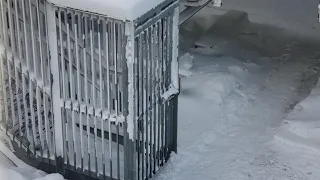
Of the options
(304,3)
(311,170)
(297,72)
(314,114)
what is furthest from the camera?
(304,3)

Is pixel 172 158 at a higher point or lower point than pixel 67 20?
lower

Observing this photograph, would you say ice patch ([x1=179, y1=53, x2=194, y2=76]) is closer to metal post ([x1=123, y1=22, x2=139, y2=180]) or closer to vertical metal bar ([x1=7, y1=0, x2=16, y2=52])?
metal post ([x1=123, y1=22, x2=139, y2=180])

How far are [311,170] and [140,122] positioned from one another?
85.9 inches

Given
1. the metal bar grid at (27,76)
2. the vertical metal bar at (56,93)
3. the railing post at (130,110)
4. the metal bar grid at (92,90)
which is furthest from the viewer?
the metal bar grid at (27,76)

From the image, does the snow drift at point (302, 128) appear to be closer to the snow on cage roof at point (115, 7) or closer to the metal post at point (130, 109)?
the metal post at point (130, 109)

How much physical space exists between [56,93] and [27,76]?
0.47m

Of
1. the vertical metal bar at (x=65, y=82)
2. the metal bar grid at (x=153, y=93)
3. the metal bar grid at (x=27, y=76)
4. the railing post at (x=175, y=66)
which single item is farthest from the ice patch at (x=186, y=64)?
the vertical metal bar at (x=65, y=82)

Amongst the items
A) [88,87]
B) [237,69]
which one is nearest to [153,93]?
[88,87]

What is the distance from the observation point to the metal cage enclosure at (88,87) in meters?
6.43

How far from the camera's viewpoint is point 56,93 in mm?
6742

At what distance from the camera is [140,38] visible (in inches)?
252

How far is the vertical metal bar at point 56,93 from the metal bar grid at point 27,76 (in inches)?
4.8

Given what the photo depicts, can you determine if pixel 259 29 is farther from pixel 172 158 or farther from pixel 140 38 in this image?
pixel 140 38

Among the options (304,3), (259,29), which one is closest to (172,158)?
(259,29)
